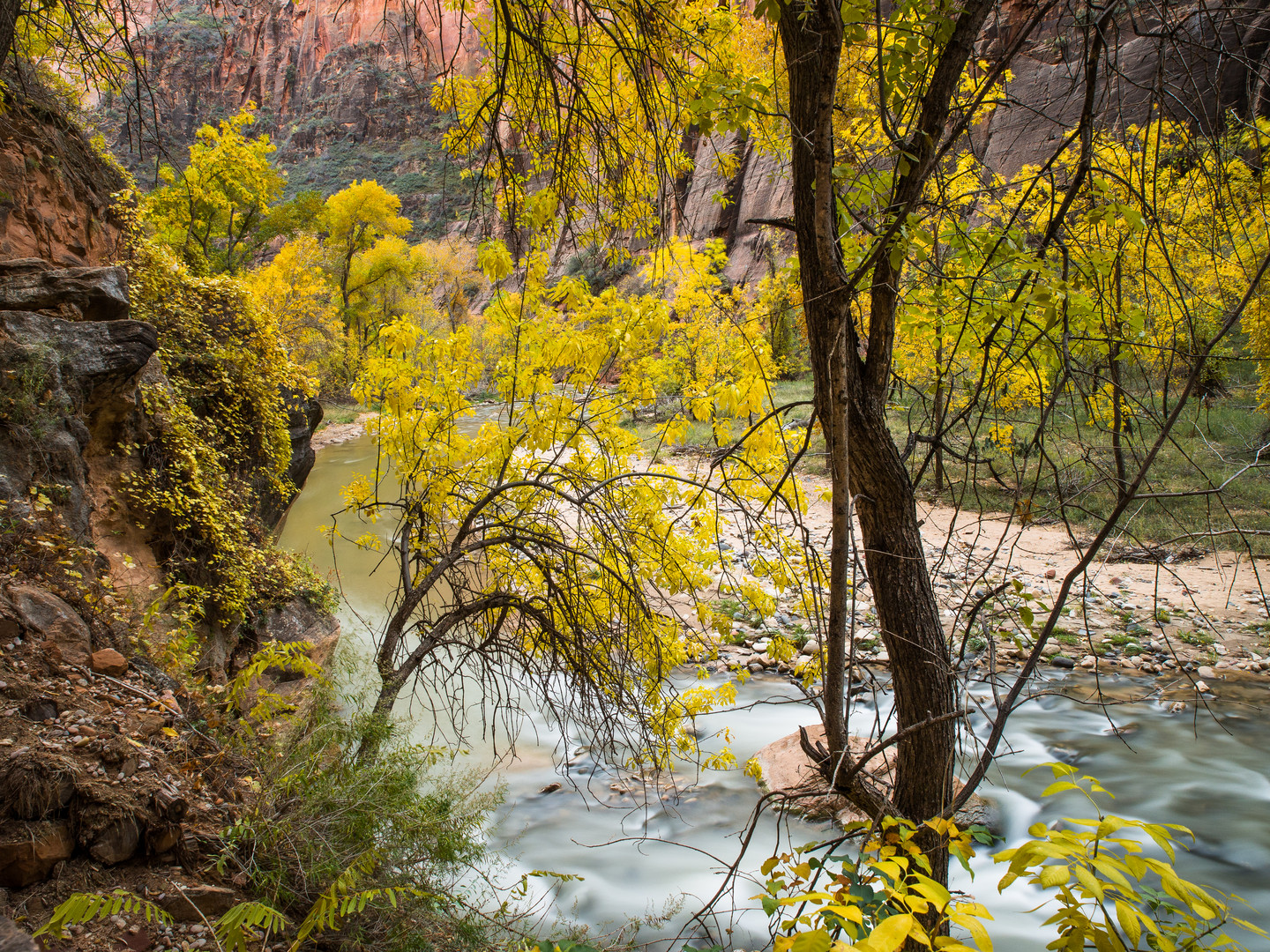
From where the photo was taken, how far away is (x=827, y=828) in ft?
17.3

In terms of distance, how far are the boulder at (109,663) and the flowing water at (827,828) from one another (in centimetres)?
125

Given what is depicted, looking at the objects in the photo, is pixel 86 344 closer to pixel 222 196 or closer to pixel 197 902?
pixel 197 902

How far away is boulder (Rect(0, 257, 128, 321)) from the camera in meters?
4.70

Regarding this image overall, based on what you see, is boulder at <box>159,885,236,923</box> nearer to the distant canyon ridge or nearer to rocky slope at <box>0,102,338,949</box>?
rocky slope at <box>0,102,338,949</box>

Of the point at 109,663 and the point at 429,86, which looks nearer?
the point at 429,86

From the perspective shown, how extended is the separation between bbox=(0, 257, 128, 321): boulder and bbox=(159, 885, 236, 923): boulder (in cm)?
424

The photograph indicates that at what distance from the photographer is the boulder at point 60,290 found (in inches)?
185

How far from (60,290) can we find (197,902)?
4.58 m

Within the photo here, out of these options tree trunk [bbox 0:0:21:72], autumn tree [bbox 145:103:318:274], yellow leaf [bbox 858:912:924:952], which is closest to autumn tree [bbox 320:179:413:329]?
autumn tree [bbox 145:103:318:274]

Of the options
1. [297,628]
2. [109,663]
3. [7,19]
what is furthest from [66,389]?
[7,19]

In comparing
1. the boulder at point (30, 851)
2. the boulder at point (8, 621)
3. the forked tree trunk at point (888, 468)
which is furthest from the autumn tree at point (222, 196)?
the forked tree trunk at point (888, 468)

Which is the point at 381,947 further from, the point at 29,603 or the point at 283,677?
the point at 283,677

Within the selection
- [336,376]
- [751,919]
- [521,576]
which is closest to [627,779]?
[751,919]

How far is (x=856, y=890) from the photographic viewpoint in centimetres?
145
